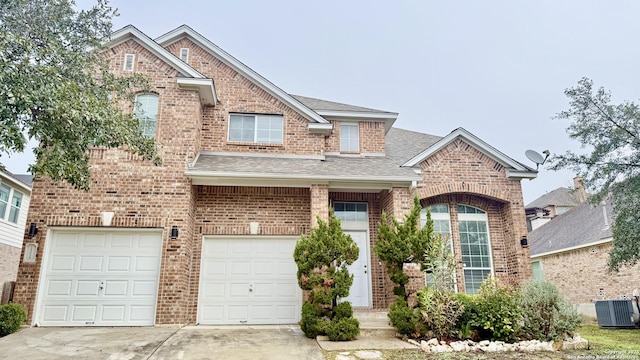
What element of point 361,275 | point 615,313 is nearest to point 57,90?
point 361,275

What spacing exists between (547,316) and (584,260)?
10.4 metres

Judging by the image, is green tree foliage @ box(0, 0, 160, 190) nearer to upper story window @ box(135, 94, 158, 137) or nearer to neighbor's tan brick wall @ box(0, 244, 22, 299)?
upper story window @ box(135, 94, 158, 137)

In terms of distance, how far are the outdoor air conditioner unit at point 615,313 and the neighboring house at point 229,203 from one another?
457 centimetres

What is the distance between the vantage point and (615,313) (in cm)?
1208

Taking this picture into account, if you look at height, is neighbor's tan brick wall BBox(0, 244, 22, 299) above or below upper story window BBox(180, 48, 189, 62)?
below

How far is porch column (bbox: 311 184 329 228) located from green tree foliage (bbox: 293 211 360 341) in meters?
1.54

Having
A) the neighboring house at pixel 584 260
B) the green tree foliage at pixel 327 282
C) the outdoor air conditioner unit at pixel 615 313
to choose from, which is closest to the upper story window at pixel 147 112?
the green tree foliage at pixel 327 282

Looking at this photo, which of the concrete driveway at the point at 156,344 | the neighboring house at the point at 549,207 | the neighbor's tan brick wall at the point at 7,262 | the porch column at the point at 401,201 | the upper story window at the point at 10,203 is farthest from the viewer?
the neighboring house at the point at 549,207

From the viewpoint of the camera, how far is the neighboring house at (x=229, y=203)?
8734 mm

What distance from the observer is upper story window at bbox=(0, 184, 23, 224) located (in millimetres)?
15164

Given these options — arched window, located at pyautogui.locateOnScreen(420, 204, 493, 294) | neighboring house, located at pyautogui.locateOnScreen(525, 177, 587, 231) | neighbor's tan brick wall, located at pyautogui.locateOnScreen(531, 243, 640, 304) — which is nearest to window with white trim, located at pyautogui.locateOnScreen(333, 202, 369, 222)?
arched window, located at pyautogui.locateOnScreen(420, 204, 493, 294)

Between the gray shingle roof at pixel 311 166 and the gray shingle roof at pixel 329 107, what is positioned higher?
the gray shingle roof at pixel 329 107

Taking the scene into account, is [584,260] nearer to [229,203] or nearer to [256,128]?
[256,128]

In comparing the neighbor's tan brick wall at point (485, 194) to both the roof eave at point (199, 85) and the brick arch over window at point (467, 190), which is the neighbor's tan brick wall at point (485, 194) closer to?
the brick arch over window at point (467, 190)
